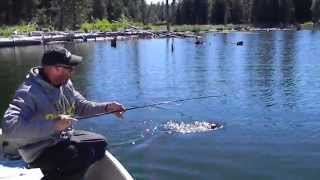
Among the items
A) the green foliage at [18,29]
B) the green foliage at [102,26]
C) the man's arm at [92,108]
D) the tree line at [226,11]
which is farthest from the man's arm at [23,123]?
the tree line at [226,11]

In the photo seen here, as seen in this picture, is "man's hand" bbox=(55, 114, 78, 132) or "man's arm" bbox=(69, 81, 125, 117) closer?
"man's hand" bbox=(55, 114, 78, 132)

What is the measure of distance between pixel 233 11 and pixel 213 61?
145m

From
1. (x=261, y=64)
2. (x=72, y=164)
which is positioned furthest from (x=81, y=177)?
(x=261, y=64)

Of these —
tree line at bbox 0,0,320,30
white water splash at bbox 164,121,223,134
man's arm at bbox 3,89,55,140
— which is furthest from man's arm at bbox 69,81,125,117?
tree line at bbox 0,0,320,30

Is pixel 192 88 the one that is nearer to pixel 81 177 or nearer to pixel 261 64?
pixel 261 64

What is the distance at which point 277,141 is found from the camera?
57.1ft

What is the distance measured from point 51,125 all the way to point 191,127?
14.3 metres

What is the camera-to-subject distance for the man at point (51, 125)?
226 inches

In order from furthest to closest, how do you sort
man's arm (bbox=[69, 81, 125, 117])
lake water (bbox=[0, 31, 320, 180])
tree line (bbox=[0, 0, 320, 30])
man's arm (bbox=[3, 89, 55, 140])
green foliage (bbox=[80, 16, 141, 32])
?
tree line (bbox=[0, 0, 320, 30]) < green foliage (bbox=[80, 16, 141, 32]) < lake water (bbox=[0, 31, 320, 180]) < man's arm (bbox=[69, 81, 125, 117]) < man's arm (bbox=[3, 89, 55, 140])

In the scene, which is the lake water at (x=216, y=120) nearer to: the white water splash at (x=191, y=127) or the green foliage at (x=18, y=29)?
the white water splash at (x=191, y=127)

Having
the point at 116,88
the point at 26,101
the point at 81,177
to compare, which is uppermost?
the point at 26,101

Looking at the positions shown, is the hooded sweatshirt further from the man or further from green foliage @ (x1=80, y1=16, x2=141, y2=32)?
green foliage @ (x1=80, y1=16, x2=141, y2=32)

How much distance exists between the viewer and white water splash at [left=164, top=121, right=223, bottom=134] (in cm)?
1928

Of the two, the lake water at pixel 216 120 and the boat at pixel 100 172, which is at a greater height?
the boat at pixel 100 172
